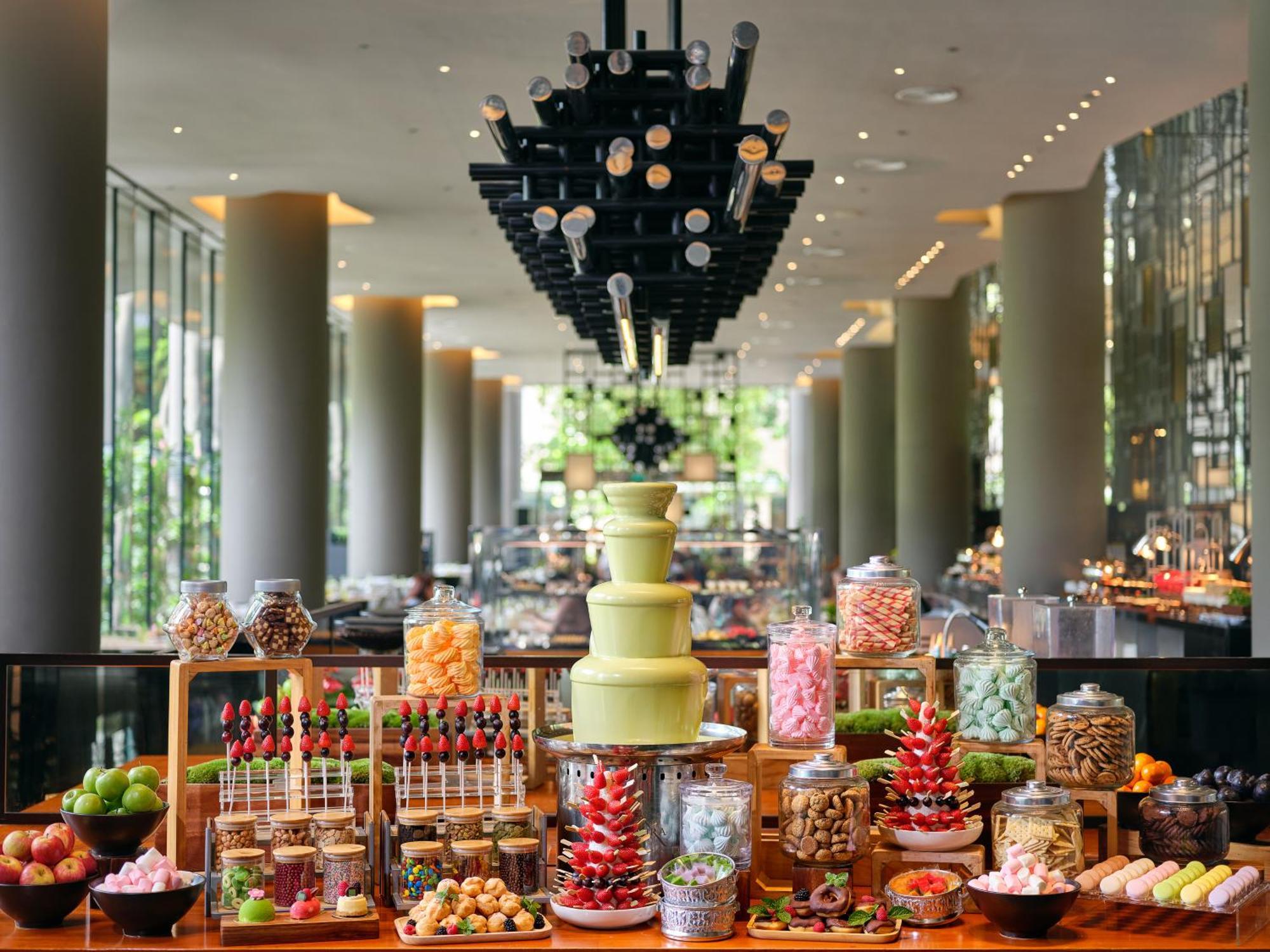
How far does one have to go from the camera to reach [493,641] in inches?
350

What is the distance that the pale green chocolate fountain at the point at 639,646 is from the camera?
138 inches

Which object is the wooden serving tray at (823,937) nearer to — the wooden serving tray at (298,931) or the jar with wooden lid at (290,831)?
the wooden serving tray at (298,931)

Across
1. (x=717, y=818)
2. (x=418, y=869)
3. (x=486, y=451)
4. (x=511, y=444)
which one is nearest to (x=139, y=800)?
(x=418, y=869)

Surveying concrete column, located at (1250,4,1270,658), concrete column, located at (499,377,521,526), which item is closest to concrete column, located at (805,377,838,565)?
concrete column, located at (499,377,521,526)

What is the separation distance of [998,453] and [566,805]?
20204mm

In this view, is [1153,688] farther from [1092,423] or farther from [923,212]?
[923,212]

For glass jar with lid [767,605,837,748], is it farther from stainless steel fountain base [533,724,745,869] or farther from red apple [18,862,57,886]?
red apple [18,862,57,886]

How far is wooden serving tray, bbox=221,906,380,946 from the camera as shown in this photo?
317 cm

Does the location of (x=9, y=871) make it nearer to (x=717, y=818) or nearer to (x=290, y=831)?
(x=290, y=831)

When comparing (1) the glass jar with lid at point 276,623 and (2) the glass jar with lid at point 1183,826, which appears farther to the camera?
(1) the glass jar with lid at point 276,623

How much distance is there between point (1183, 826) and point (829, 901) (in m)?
0.99

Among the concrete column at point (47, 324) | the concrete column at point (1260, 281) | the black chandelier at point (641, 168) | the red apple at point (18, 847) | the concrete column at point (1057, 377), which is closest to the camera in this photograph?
the red apple at point (18, 847)

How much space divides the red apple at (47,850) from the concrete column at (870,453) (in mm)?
22716

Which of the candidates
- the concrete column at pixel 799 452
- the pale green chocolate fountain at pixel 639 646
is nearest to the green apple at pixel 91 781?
the pale green chocolate fountain at pixel 639 646
